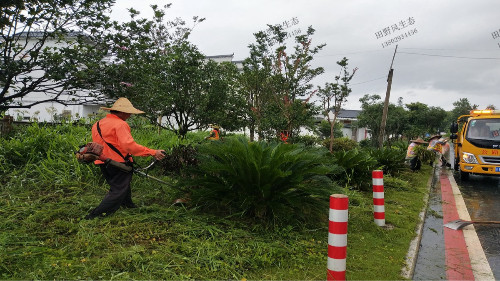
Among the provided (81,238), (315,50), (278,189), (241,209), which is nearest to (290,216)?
(278,189)

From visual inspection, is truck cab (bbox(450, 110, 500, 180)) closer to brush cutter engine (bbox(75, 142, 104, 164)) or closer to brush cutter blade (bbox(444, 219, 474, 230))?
brush cutter blade (bbox(444, 219, 474, 230))

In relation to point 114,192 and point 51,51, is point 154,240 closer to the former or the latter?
point 114,192

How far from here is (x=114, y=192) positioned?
14.2 feet

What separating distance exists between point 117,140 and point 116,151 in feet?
0.45

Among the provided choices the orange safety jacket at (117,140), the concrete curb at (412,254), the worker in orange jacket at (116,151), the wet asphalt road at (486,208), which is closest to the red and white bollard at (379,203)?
the concrete curb at (412,254)

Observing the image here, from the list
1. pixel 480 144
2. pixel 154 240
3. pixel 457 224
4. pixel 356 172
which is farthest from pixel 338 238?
Answer: pixel 480 144

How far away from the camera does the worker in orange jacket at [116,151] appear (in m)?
4.25

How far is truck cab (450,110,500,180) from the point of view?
1002cm

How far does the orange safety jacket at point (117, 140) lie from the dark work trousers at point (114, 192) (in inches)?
6.2

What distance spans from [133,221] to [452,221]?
4758 millimetres

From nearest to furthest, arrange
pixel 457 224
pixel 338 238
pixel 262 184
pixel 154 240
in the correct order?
1. pixel 338 238
2. pixel 154 240
3. pixel 262 184
4. pixel 457 224

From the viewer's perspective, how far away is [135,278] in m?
2.86

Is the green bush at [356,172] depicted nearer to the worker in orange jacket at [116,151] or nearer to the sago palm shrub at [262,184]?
the sago palm shrub at [262,184]

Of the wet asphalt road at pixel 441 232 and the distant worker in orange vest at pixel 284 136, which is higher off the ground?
the distant worker in orange vest at pixel 284 136
